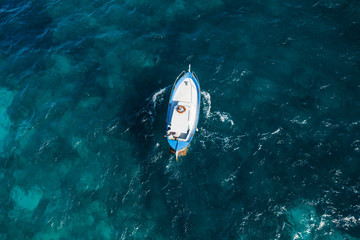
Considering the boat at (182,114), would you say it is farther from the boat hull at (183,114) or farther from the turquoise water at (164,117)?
the turquoise water at (164,117)

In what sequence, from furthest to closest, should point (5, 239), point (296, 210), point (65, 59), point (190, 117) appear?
point (65, 59) → point (190, 117) → point (5, 239) → point (296, 210)

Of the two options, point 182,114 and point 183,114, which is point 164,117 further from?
point 183,114

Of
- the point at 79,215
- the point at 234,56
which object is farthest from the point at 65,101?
the point at 234,56

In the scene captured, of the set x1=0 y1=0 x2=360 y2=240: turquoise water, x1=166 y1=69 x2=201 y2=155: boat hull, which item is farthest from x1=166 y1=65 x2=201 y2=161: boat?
x1=0 y1=0 x2=360 y2=240: turquoise water

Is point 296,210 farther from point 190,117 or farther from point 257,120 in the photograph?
point 190,117

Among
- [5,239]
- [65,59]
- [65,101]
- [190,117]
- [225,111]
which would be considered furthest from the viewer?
[65,59]

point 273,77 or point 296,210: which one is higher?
point 273,77

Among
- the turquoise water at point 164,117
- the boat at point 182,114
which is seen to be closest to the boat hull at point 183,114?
the boat at point 182,114
